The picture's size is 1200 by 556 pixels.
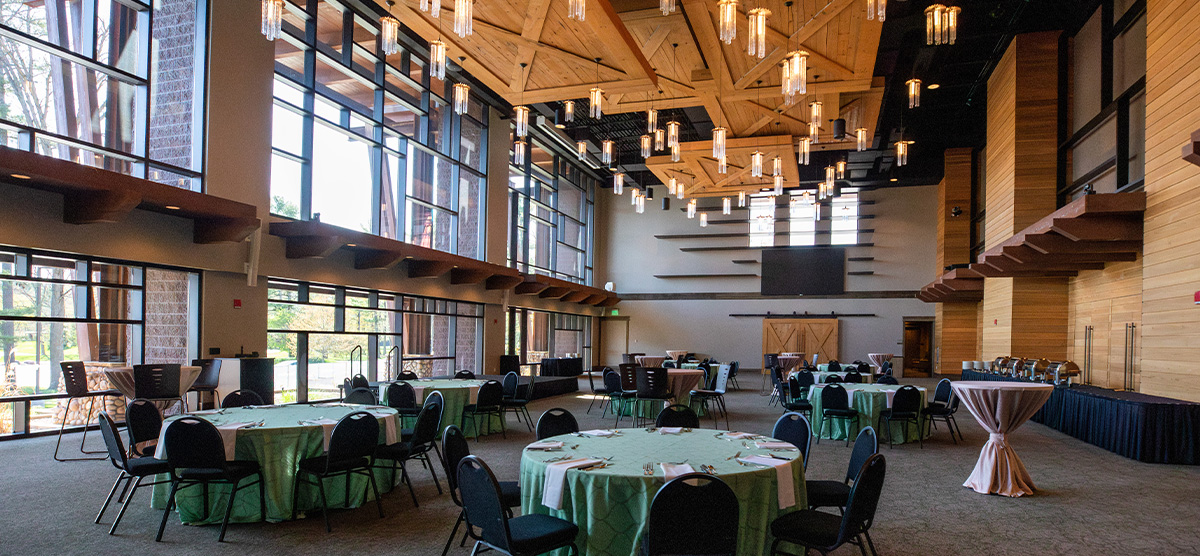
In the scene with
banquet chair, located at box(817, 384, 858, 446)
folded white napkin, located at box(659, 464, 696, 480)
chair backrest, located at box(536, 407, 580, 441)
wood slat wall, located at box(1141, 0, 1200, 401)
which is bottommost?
banquet chair, located at box(817, 384, 858, 446)

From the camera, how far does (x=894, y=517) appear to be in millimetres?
5004

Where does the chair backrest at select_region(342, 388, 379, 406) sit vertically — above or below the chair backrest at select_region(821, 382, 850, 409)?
above

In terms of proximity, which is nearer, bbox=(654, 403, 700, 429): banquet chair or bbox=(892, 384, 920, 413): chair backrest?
bbox=(654, 403, 700, 429): banquet chair

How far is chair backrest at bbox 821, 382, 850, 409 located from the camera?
8352mm

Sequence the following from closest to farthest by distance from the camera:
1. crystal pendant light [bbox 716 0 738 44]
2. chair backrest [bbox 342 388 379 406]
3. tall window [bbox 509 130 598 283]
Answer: crystal pendant light [bbox 716 0 738 44] → chair backrest [bbox 342 388 379 406] → tall window [bbox 509 130 598 283]

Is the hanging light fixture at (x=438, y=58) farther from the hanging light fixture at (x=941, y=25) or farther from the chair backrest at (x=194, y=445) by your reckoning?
the hanging light fixture at (x=941, y=25)

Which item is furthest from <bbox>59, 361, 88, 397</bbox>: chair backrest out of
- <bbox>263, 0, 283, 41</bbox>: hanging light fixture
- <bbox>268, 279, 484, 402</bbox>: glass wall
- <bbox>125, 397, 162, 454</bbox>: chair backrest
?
<bbox>263, 0, 283, 41</bbox>: hanging light fixture

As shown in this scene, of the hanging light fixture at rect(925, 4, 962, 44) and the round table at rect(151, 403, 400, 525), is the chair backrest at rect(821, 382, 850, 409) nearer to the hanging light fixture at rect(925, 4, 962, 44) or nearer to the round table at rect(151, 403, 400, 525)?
the hanging light fixture at rect(925, 4, 962, 44)

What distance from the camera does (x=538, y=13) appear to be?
21.8ft

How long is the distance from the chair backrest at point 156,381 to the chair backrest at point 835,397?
7.57m

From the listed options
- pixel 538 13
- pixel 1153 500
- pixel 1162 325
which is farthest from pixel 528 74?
pixel 1162 325

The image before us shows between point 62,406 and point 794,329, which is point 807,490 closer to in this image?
point 62,406

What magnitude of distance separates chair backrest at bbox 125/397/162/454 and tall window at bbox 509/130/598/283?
1203 centimetres

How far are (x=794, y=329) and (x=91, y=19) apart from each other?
1989 centimetres
